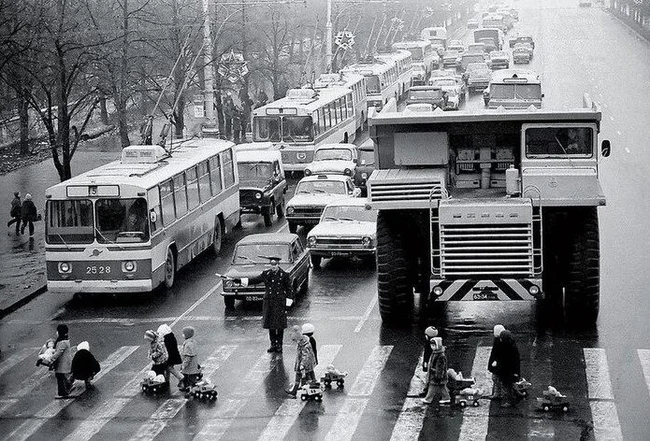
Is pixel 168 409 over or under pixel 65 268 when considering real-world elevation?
under

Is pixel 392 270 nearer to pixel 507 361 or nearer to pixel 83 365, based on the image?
pixel 507 361

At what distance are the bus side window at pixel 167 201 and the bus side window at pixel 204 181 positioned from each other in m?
2.85

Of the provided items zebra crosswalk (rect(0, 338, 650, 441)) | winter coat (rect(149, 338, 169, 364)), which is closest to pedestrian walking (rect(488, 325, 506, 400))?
zebra crosswalk (rect(0, 338, 650, 441))

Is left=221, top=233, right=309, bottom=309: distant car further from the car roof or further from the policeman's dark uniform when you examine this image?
the policeman's dark uniform

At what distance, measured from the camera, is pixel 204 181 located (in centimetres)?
3300

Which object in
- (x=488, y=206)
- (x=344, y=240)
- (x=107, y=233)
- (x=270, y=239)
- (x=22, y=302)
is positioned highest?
(x=488, y=206)

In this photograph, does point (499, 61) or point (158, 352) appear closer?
point (158, 352)

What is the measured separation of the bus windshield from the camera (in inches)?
1073

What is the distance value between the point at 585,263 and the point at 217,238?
13160mm

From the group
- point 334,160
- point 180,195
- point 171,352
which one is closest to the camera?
point 171,352

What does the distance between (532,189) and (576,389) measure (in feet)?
14.0

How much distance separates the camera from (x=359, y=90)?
61.9 m

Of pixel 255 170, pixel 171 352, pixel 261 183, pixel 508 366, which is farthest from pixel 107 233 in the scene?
pixel 255 170

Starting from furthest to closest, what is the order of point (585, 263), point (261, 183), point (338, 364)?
point (261, 183) → point (585, 263) → point (338, 364)
